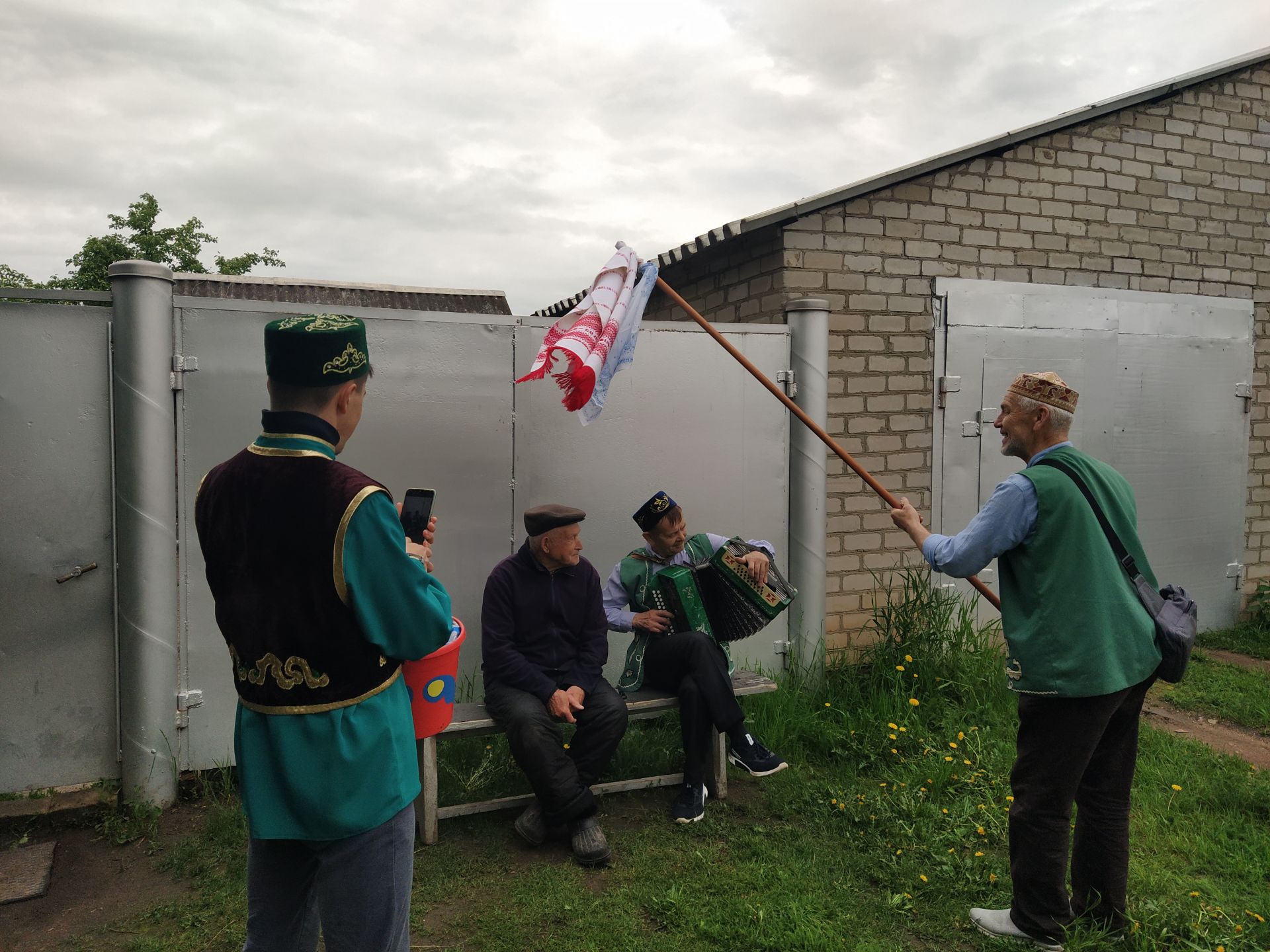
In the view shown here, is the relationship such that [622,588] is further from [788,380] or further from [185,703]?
[185,703]

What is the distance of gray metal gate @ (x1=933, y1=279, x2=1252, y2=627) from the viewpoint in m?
6.39

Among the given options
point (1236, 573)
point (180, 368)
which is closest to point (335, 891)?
point (180, 368)

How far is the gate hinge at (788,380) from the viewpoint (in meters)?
5.50

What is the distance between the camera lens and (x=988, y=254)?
258 inches

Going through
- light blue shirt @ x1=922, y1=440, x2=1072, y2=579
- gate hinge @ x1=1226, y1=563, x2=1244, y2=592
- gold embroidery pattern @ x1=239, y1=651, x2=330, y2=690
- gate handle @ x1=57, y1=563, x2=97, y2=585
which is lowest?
gate hinge @ x1=1226, y1=563, x2=1244, y2=592

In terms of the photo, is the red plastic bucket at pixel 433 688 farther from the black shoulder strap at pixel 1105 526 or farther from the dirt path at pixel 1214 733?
the dirt path at pixel 1214 733

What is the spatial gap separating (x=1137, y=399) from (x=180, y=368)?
6493 millimetres

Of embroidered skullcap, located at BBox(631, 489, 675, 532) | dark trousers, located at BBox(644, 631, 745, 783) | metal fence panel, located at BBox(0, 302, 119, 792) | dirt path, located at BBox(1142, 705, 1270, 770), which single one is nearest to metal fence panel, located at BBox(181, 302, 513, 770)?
metal fence panel, located at BBox(0, 302, 119, 792)

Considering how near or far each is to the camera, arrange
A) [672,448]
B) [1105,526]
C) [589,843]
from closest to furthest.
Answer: [1105,526] → [589,843] → [672,448]

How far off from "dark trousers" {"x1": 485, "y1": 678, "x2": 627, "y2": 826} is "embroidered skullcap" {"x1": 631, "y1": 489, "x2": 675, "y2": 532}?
0.84 metres

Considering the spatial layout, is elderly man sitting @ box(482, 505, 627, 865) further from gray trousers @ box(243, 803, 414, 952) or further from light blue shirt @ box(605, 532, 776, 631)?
gray trousers @ box(243, 803, 414, 952)

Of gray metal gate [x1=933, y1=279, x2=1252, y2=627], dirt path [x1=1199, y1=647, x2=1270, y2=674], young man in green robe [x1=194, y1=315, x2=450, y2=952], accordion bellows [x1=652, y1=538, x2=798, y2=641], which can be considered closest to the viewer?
young man in green robe [x1=194, y1=315, x2=450, y2=952]

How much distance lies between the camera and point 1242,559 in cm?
762

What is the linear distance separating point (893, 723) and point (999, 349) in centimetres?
292
